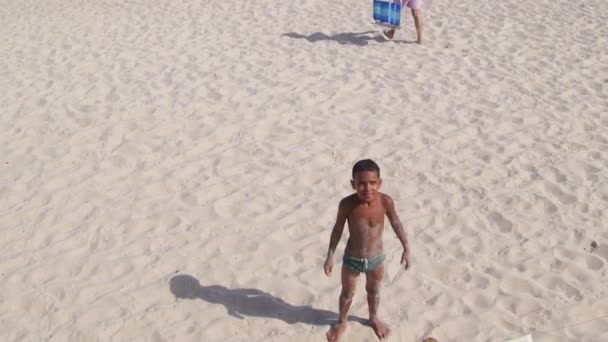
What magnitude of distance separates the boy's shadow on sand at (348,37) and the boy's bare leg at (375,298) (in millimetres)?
5225

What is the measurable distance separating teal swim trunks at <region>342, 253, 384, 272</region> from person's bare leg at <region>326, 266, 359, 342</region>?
0.04 meters

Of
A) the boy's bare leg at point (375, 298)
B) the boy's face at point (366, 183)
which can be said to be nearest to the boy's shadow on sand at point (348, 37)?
the boy's bare leg at point (375, 298)

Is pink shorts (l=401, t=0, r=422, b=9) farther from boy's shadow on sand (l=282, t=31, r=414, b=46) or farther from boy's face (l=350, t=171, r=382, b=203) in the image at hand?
boy's face (l=350, t=171, r=382, b=203)

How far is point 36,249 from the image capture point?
13.3 feet

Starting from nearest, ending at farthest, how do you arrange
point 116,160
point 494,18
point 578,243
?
point 578,243 < point 116,160 < point 494,18

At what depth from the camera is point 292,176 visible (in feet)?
15.8

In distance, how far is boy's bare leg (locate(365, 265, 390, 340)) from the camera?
3105 mm

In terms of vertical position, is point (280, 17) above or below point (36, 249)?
below

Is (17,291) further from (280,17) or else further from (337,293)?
(280,17)

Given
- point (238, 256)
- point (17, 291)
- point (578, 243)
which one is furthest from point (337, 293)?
point (17, 291)

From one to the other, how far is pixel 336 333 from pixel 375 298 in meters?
0.29

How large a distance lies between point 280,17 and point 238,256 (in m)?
5.85

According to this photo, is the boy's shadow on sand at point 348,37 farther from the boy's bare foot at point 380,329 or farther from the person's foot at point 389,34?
the boy's bare foot at point 380,329

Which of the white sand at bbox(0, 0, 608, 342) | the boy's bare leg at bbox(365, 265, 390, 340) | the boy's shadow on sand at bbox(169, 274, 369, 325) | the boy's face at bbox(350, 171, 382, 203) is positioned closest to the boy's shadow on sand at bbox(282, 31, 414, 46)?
the white sand at bbox(0, 0, 608, 342)
